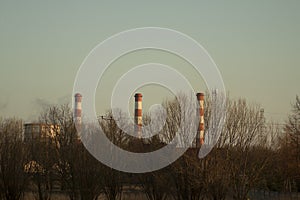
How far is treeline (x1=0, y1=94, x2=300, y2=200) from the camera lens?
2289 centimetres

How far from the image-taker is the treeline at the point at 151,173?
22.9 meters

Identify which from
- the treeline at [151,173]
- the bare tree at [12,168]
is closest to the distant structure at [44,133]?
the treeline at [151,173]

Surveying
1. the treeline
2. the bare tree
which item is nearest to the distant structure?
the treeline

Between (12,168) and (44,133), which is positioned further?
(44,133)

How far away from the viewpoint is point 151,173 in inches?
1030

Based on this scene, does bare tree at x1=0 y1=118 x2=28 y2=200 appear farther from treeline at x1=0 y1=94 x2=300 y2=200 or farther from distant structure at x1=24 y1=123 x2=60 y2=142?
distant structure at x1=24 y1=123 x2=60 y2=142

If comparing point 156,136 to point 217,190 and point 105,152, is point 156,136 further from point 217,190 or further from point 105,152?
point 217,190

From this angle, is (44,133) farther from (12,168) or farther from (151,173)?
(151,173)

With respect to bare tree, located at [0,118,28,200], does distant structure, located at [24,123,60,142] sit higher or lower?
higher

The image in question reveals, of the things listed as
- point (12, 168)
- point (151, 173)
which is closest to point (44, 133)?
point (12, 168)

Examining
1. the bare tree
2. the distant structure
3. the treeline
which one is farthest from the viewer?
the distant structure

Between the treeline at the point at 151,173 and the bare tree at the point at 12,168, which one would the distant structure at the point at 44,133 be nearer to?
the treeline at the point at 151,173

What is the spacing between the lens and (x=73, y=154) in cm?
2631

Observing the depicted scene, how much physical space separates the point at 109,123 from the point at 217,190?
9819 mm
